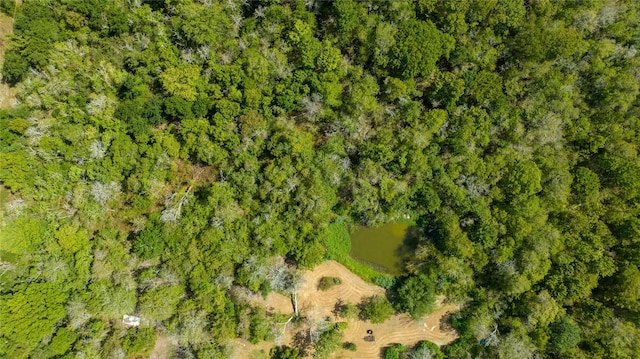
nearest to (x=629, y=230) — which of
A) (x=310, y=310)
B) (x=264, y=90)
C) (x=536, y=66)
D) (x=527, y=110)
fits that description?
(x=527, y=110)

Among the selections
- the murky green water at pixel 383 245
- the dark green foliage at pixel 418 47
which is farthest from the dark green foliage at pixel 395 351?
the dark green foliage at pixel 418 47

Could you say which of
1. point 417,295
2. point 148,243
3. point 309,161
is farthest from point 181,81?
point 417,295

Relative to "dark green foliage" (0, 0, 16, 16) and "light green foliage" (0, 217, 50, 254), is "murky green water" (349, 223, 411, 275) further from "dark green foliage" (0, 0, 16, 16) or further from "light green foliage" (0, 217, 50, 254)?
"dark green foliage" (0, 0, 16, 16)

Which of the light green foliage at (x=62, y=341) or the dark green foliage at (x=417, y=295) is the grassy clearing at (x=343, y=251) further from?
the light green foliage at (x=62, y=341)

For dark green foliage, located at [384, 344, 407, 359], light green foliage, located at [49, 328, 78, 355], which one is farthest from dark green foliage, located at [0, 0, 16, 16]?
dark green foliage, located at [384, 344, 407, 359]

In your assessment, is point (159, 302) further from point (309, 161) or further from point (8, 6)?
point (8, 6)
